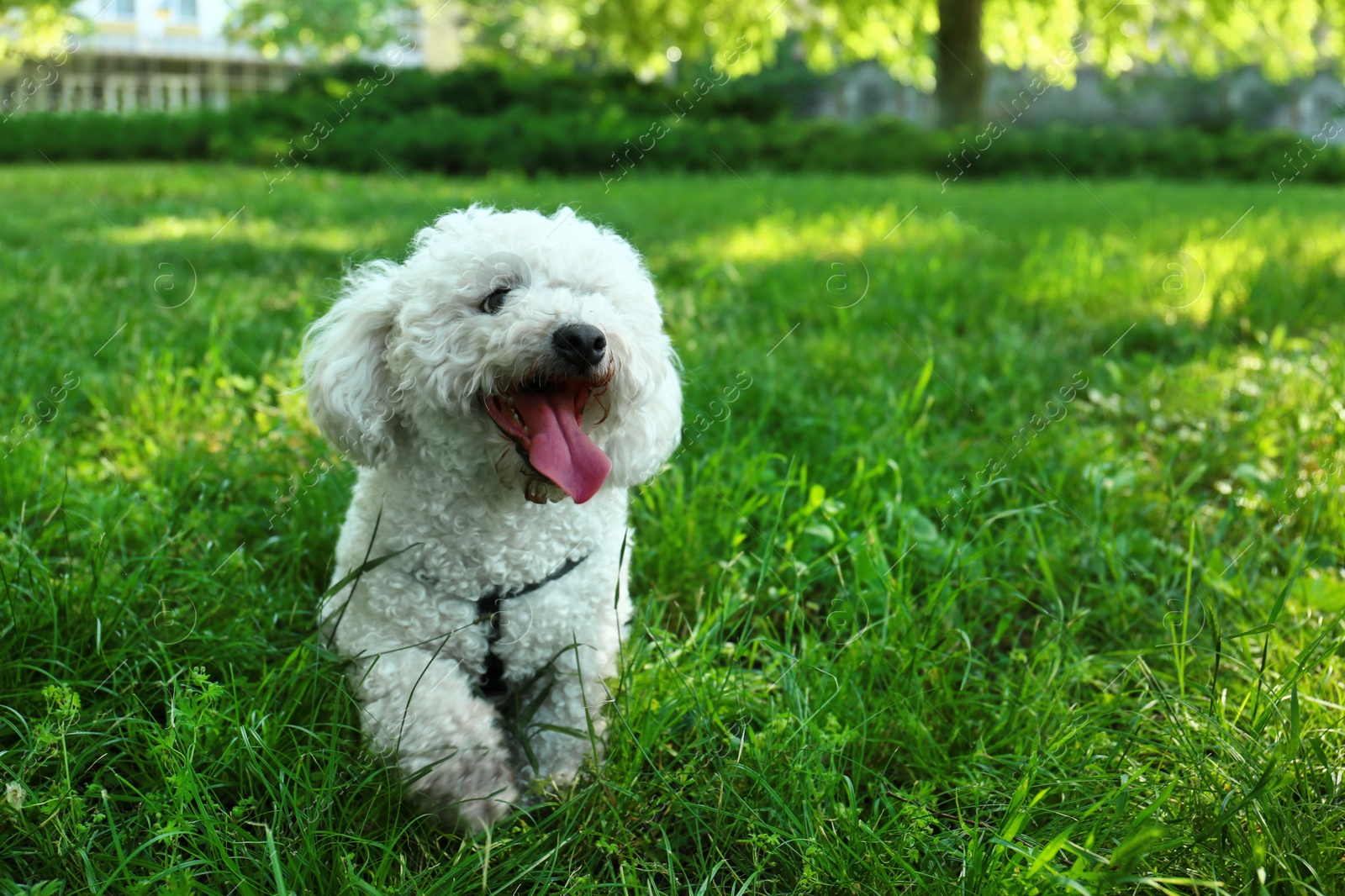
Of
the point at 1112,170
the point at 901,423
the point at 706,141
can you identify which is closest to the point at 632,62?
the point at 706,141

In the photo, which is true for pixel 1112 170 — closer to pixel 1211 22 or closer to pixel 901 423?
pixel 1211 22

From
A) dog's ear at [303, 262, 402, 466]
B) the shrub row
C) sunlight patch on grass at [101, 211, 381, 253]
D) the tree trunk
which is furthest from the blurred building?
dog's ear at [303, 262, 402, 466]

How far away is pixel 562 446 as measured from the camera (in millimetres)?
1912

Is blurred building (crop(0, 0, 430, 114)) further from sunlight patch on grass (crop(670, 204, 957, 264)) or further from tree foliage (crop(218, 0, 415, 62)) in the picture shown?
sunlight patch on grass (crop(670, 204, 957, 264))

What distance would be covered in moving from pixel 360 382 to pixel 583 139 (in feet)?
36.9

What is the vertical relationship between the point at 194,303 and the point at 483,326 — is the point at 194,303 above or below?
below

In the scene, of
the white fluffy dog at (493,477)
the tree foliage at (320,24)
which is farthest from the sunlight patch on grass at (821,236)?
the tree foliage at (320,24)

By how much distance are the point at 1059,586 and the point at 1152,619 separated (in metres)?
0.26

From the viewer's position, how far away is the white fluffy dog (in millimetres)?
1902

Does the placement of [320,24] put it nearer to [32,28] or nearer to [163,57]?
[32,28]

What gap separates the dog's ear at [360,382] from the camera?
1.97m

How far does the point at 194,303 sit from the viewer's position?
15.3 feet

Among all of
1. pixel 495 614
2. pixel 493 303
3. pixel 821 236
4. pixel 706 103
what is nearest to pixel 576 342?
pixel 493 303

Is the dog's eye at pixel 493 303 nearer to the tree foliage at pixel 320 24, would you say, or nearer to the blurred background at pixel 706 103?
the blurred background at pixel 706 103
